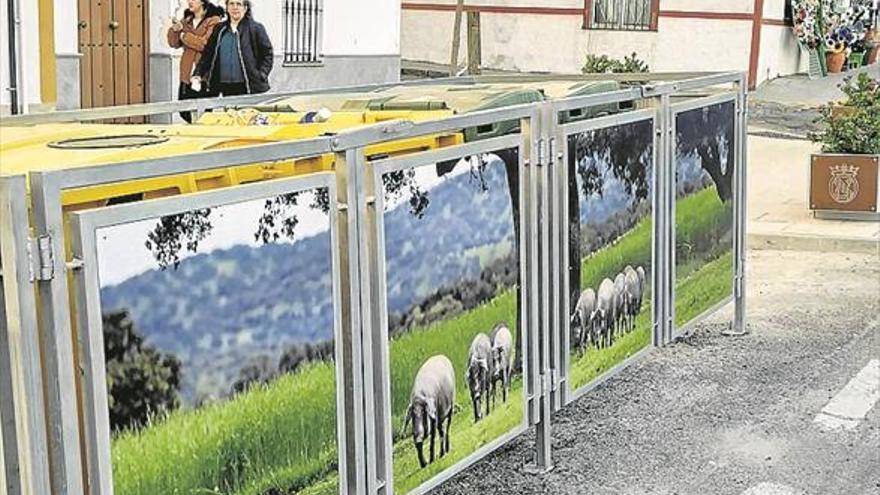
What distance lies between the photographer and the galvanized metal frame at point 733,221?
6562 millimetres

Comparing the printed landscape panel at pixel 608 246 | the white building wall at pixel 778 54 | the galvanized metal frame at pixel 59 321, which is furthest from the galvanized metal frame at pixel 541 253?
the white building wall at pixel 778 54

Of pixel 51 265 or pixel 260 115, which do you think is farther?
pixel 260 115

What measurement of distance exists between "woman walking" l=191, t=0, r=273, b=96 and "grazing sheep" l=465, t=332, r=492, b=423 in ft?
22.2

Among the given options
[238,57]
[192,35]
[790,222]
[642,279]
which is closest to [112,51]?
[192,35]

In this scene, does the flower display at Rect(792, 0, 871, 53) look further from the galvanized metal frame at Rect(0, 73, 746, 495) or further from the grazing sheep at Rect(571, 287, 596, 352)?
the grazing sheep at Rect(571, 287, 596, 352)

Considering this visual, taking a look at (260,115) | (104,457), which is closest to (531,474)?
(260,115)

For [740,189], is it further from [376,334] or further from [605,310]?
[376,334]

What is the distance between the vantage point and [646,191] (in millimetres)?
6215

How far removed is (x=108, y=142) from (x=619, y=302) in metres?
2.69

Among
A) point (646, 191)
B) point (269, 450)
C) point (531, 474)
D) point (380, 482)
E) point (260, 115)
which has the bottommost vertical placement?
point (531, 474)

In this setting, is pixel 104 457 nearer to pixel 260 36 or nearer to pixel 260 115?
pixel 260 115

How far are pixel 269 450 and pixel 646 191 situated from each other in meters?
3.07

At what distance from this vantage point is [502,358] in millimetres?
4910

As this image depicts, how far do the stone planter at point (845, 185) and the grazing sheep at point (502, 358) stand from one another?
7667 millimetres
